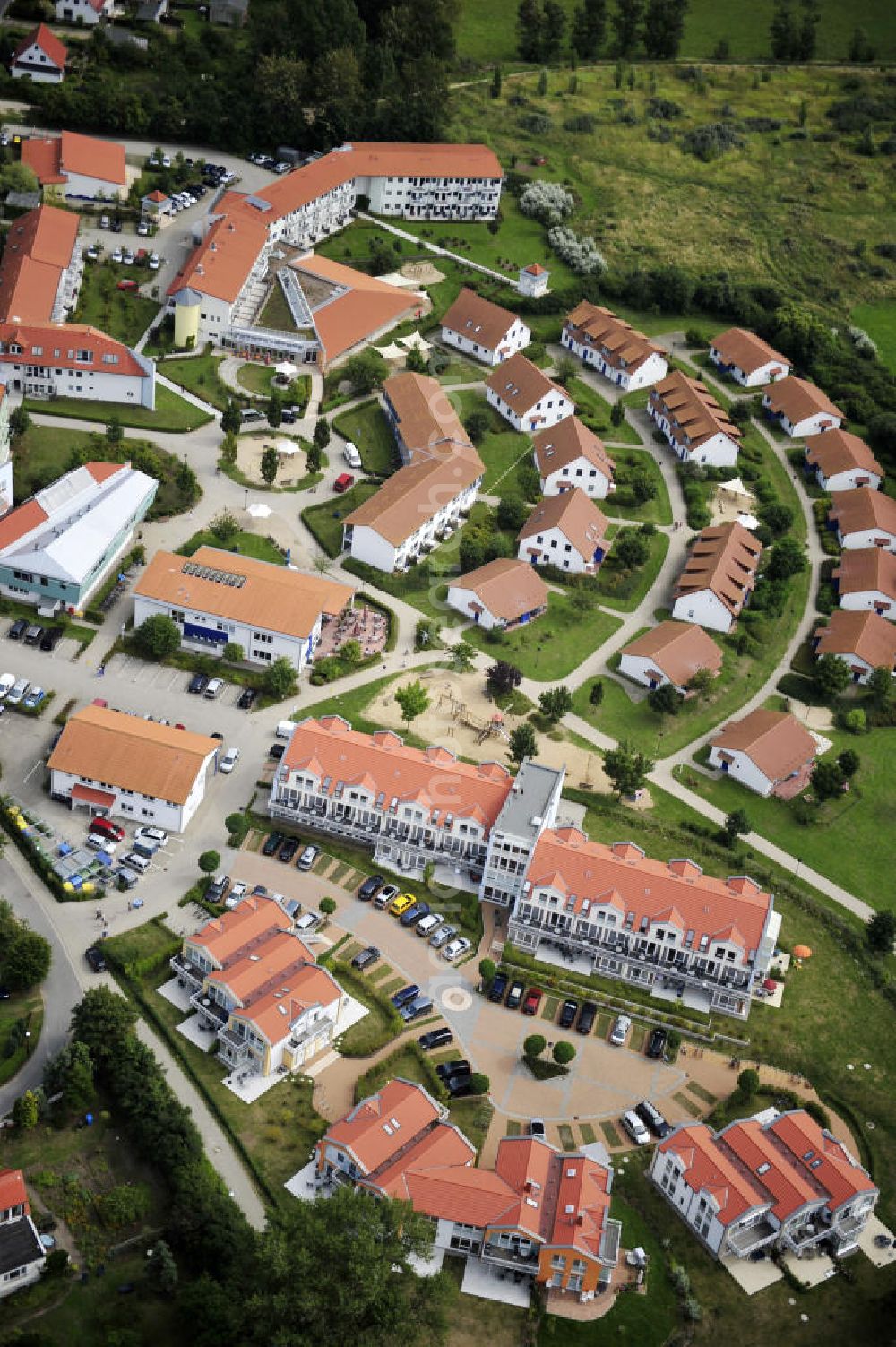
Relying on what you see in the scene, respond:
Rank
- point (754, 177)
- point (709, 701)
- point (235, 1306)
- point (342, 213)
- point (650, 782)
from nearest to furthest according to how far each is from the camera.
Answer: point (235, 1306) < point (650, 782) < point (709, 701) < point (342, 213) < point (754, 177)

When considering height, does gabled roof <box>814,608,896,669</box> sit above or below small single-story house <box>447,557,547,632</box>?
below

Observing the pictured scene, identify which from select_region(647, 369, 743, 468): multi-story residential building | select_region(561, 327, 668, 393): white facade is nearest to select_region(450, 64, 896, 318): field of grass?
select_region(561, 327, 668, 393): white facade

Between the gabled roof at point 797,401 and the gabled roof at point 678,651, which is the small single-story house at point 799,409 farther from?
the gabled roof at point 678,651

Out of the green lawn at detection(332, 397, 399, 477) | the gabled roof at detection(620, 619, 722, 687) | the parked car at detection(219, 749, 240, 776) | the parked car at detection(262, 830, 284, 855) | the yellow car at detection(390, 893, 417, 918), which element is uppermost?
the green lawn at detection(332, 397, 399, 477)

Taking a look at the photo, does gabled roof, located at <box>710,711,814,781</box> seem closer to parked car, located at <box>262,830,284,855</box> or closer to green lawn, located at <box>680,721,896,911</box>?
green lawn, located at <box>680,721,896,911</box>

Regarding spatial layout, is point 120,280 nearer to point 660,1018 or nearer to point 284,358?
point 284,358

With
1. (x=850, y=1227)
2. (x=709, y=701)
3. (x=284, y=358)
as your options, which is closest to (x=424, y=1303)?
(x=850, y=1227)
